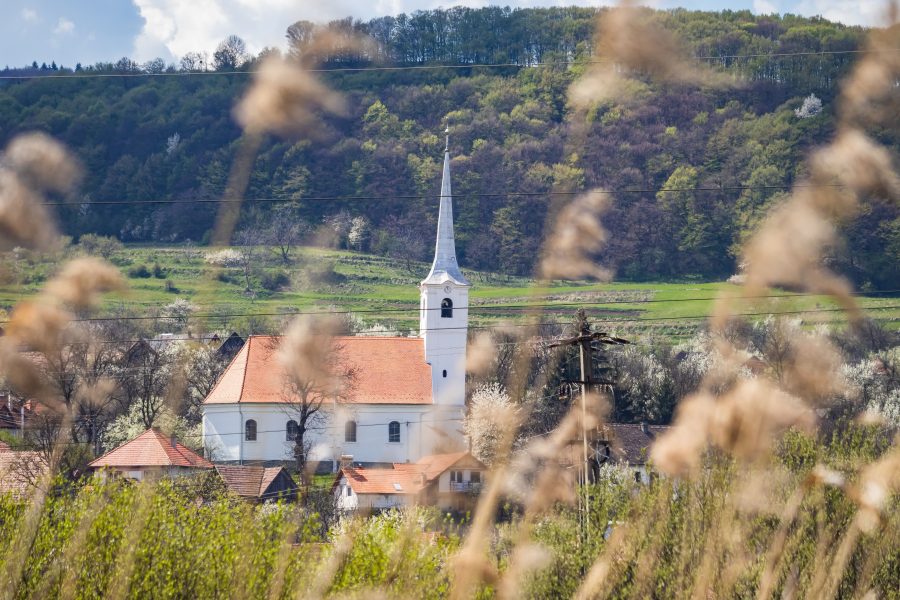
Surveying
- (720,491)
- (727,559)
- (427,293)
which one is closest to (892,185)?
(727,559)

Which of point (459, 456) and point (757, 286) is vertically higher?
point (757, 286)

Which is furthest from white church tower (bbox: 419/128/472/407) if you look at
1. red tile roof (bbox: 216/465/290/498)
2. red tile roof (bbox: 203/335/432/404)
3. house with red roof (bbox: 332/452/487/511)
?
red tile roof (bbox: 216/465/290/498)

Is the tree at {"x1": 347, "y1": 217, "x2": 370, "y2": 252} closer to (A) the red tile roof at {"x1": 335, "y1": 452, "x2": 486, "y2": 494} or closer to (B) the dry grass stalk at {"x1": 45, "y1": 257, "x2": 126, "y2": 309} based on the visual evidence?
(A) the red tile roof at {"x1": 335, "y1": 452, "x2": 486, "y2": 494}

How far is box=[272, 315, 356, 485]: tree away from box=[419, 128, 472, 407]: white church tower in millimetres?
5649

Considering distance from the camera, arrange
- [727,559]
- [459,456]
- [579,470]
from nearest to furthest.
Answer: [727,559]
[579,470]
[459,456]

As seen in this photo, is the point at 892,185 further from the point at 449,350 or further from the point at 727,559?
the point at 449,350

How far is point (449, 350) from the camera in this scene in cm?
8150

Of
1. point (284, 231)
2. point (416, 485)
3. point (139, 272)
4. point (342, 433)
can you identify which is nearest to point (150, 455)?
point (416, 485)

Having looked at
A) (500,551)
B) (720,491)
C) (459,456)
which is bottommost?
(459,456)

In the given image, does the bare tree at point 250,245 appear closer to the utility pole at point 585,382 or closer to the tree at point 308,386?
the tree at point 308,386

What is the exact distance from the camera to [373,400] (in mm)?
78125

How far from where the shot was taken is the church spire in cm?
8119

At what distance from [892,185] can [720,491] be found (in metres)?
13.5

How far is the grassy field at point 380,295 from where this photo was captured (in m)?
96.1
